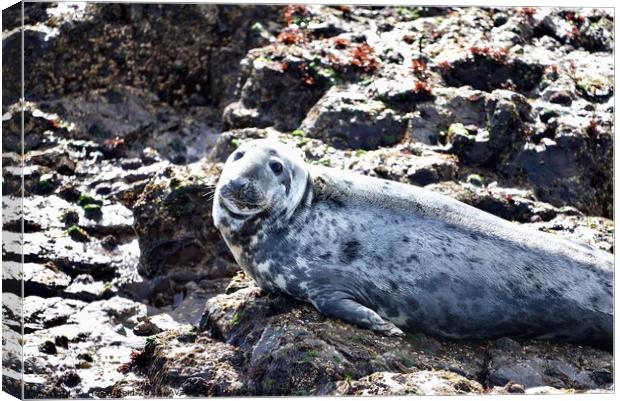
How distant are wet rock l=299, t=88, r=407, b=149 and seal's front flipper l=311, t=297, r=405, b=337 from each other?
Answer: 3.74 metres

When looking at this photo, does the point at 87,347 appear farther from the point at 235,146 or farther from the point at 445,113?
the point at 445,113

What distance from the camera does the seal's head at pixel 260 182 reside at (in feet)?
33.0

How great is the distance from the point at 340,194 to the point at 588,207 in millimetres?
3497

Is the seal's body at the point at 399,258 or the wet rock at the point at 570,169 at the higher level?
the seal's body at the point at 399,258

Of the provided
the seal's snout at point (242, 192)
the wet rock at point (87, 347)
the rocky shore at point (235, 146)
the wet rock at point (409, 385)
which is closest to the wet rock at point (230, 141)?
the rocky shore at point (235, 146)

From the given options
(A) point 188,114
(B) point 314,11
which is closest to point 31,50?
(A) point 188,114

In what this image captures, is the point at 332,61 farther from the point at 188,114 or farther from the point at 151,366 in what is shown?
the point at 151,366

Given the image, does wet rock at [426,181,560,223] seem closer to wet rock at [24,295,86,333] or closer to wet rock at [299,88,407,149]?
wet rock at [299,88,407,149]

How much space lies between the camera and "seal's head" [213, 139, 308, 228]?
1005 cm

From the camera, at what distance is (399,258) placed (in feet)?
33.3

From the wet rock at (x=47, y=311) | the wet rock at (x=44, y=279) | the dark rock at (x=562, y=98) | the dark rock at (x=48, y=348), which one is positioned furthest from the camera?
the dark rock at (x=562, y=98)

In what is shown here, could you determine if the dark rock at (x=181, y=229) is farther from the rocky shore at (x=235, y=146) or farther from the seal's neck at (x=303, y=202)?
the seal's neck at (x=303, y=202)

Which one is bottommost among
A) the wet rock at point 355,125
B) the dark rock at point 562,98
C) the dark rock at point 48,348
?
the dark rock at point 48,348

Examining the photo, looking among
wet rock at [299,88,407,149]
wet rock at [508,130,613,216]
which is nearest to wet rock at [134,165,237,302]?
wet rock at [299,88,407,149]
